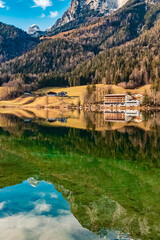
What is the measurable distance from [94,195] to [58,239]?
513 centimetres

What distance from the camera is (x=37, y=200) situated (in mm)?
14609

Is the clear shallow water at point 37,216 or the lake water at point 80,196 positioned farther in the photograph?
the lake water at point 80,196

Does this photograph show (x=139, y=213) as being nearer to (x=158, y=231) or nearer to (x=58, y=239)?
(x=158, y=231)

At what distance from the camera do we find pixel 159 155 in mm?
27484

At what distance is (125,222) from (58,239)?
11.3 feet

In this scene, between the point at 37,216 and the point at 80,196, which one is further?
the point at 80,196

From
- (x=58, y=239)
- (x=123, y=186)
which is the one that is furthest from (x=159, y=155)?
(x=58, y=239)

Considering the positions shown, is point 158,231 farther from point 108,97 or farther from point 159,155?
point 108,97

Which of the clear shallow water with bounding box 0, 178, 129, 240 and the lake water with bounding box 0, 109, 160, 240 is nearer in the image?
the clear shallow water with bounding box 0, 178, 129, 240

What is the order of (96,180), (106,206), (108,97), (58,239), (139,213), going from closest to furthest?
1. (58,239)
2. (139,213)
3. (106,206)
4. (96,180)
5. (108,97)

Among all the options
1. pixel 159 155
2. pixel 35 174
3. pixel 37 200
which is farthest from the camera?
pixel 159 155

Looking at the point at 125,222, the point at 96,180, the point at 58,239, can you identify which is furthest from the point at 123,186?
the point at 58,239

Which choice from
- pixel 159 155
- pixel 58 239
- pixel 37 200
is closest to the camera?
pixel 58 239

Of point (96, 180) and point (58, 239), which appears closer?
point (58, 239)
